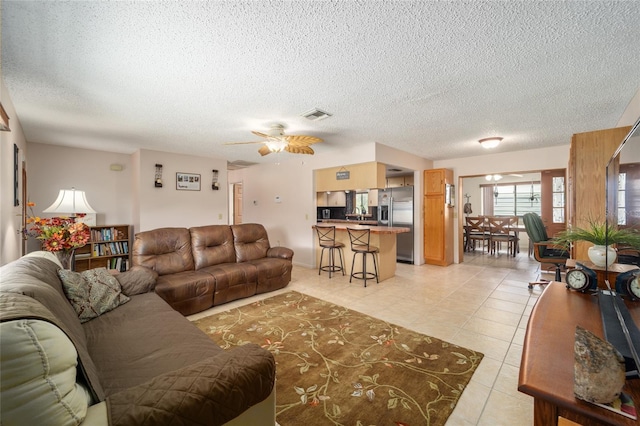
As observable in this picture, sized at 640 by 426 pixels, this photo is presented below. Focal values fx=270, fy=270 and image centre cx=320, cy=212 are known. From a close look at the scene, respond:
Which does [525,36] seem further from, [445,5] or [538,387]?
[538,387]

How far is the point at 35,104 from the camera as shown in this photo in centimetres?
289

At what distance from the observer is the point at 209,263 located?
3.78 meters

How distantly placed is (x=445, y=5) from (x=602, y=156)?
265 cm

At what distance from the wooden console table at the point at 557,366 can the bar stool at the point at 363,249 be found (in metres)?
2.85

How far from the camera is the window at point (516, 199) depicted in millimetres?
8469

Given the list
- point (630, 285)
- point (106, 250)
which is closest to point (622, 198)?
point (630, 285)

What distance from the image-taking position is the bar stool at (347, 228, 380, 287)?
4336 millimetres

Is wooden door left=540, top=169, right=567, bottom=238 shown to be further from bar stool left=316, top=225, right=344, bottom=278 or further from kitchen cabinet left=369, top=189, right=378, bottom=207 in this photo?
bar stool left=316, top=225, right=344, bottom=278

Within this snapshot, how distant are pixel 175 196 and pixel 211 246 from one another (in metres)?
2.11

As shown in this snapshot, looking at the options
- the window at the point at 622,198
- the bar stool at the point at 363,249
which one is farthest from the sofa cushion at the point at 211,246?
the window at the point at 622,198

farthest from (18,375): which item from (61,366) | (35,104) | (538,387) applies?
(35,104)

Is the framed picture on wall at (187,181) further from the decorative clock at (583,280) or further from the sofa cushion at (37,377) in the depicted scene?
the decorative clock at (583,280)

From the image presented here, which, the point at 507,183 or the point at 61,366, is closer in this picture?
the point at 61,366

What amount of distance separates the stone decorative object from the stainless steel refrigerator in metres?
5.21
